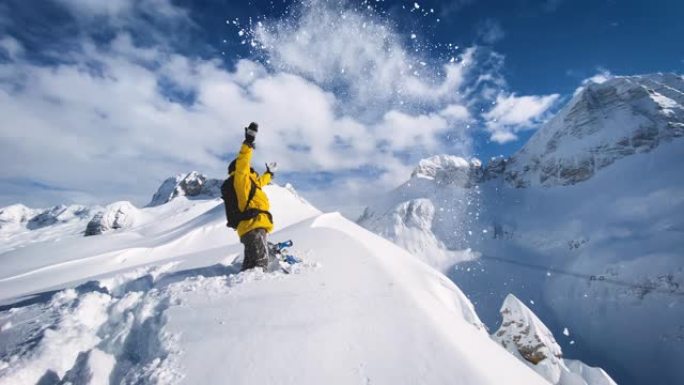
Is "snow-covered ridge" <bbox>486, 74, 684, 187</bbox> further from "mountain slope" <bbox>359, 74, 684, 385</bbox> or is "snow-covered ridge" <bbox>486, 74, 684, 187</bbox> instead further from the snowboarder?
the snowboarder

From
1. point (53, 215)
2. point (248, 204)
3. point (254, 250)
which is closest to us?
point (254, 250)

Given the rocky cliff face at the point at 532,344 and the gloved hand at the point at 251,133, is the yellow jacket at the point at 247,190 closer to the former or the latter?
the gloved hand at the point at 251,133

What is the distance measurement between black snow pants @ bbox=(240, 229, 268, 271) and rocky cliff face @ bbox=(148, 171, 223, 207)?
313 feet

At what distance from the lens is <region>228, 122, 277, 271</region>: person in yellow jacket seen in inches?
247

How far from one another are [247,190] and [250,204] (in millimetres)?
274

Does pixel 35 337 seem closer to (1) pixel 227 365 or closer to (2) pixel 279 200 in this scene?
(1) pixel 227 365

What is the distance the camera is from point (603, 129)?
154875mm

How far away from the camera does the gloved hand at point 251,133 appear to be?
635 cm

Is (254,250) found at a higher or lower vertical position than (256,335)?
higher

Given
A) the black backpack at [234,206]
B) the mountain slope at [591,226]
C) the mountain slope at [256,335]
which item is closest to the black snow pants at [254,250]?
the black backpack at [234,206]

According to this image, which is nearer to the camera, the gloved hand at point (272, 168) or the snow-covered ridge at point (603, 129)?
the gloved hand at point (272, 168)

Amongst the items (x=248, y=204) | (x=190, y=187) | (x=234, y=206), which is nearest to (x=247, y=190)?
(x=248, y=204)

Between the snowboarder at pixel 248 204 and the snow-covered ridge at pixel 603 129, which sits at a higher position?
the snow-covered ridge at pixel 603 129

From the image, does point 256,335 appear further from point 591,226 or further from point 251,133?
point 591,226
